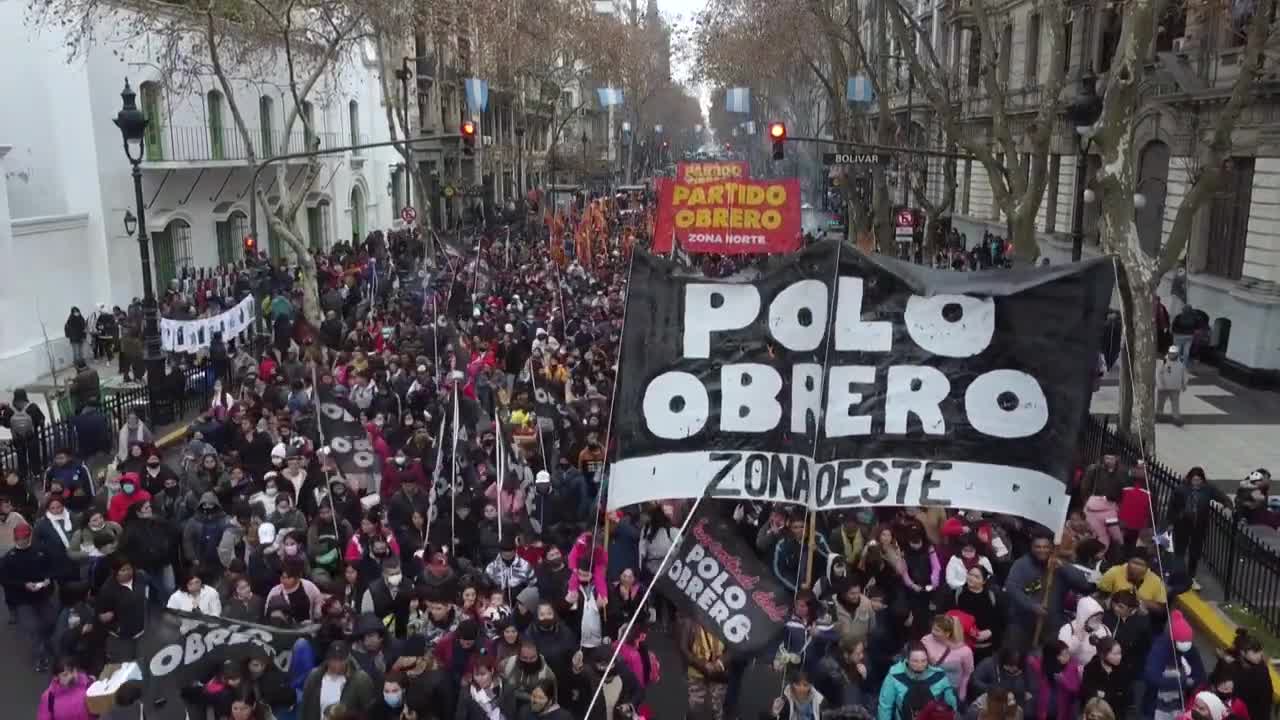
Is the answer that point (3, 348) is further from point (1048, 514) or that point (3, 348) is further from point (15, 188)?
point (1048, 514)

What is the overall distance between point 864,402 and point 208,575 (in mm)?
5385

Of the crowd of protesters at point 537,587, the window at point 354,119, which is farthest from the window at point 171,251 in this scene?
the crowd of protesters at point 537,587

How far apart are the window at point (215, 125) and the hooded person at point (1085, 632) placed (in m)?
28.2

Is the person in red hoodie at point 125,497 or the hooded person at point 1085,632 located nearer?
the hooded person at point 1085,632

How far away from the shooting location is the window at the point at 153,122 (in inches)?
1090

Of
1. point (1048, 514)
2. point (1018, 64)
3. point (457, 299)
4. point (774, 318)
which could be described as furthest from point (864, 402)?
point (1018, 64)

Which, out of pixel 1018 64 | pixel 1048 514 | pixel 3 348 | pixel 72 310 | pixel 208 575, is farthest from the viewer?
pixel 1018 64

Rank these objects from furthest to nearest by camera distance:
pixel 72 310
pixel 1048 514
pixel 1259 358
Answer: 1. pixel 72 310
2. pixel 1259 358
3. pixel 1048 514

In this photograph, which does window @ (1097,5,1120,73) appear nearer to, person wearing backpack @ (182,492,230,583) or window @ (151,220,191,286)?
window @ (151,220,191,286)

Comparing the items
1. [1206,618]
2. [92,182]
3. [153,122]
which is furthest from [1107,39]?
[92,182]

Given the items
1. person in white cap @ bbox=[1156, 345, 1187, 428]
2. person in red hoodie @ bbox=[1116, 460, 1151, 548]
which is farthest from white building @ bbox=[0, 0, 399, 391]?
person in red hoodie @ bbox=[1116, 460, 1151, 548]

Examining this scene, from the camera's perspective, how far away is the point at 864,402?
618cm

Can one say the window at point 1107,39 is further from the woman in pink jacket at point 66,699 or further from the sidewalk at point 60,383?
the woman in pink jacket at point 66,699

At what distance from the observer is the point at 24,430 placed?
14266 mm
